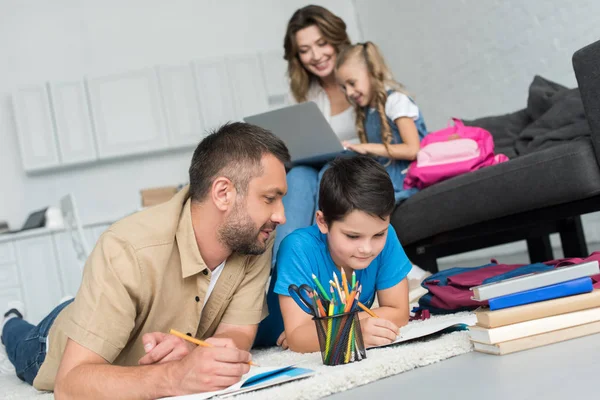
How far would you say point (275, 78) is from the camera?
5957 millimetres

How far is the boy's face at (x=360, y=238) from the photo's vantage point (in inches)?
68.6

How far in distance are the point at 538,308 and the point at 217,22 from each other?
534 centimetres

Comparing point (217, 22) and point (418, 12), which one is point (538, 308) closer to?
point (418, 12)

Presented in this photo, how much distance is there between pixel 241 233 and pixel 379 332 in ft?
1.27

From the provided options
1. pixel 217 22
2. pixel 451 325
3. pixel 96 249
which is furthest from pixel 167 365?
pixel 217 22

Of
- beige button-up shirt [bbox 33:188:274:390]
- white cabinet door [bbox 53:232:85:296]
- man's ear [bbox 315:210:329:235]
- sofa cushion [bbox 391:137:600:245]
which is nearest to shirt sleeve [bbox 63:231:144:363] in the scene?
beige button-up shirt [bbox 33:188:274:390]

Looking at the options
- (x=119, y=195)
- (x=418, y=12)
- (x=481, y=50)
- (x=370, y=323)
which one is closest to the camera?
(x=370, y=323)

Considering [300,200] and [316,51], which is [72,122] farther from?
[300,200]

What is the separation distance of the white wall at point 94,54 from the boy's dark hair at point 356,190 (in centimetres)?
432

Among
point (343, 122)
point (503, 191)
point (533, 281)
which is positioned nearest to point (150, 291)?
point (533, 281)

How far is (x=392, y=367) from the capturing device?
145cm

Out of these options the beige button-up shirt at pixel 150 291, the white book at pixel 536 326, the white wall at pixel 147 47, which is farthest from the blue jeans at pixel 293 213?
the white wall at pixel 147 47

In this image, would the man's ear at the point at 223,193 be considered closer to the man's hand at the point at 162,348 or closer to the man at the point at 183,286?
the man at the point at 183,286

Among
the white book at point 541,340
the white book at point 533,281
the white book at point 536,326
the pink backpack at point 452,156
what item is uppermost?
the pink backpack at point 452,156
